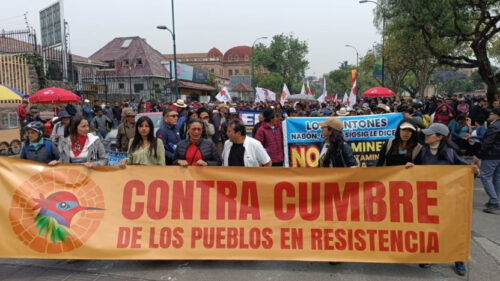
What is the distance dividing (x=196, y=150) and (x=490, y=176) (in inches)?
201

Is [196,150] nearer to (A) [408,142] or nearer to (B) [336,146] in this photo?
(B) [336,146]

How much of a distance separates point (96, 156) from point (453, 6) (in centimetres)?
1663

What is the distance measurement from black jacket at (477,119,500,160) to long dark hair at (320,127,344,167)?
3.43 metres

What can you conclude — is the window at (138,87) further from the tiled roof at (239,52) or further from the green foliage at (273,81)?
the tiled roof at (239,52)

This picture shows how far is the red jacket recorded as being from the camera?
285 inches

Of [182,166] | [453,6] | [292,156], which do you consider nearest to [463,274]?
[182,166]

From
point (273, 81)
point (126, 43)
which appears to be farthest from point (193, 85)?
point (273, 81)

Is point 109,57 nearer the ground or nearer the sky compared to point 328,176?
nearer the sky

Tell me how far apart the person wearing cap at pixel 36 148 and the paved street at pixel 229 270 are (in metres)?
1.20

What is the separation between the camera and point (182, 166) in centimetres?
444

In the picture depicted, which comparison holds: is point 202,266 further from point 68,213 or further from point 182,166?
point 68,213

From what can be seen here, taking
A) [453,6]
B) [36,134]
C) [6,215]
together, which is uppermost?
[453,6]

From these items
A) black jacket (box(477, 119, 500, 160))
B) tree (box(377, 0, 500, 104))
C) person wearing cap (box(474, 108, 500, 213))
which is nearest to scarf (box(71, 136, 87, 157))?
person wearing cap (box(474, 108, 500, 213))

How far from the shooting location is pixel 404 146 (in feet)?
14.9
